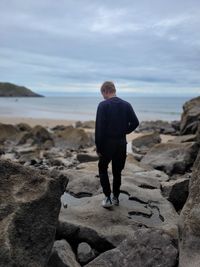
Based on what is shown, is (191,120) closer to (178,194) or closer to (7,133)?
(7,133)

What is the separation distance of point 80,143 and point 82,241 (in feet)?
49.6

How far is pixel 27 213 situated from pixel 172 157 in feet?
32.5

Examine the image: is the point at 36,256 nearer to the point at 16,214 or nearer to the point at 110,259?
the point at 16,214

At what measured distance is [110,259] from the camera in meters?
6.00

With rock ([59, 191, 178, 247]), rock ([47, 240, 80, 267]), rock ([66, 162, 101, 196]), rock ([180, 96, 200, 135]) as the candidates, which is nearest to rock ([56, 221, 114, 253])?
rock ([59, 191, 178, 247])

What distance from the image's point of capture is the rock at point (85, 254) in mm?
6635

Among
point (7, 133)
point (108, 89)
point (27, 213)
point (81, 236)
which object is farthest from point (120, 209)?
point (7, 133)

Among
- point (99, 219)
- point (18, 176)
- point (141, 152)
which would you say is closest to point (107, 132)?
point (99, 219)

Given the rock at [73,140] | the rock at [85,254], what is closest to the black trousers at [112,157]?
the rock at [85,254]

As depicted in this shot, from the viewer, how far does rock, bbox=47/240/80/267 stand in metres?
5.85

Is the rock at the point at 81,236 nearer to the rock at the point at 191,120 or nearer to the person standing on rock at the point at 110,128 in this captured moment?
the person standing on rock at the point at 110,128

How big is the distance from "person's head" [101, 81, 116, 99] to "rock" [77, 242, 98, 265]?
2.64 meters

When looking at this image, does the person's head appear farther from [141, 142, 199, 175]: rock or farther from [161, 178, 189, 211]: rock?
[141, 142, 199, 175]: rock

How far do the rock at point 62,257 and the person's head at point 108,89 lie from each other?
2790 mm
